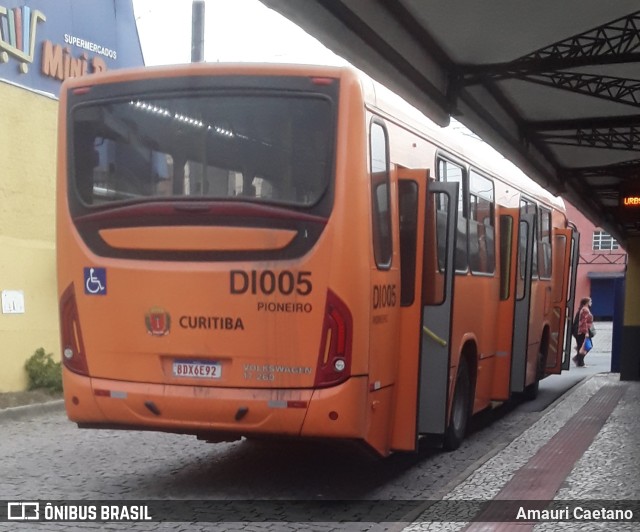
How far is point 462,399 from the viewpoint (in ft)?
33.4

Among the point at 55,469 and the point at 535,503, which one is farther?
the point at 55,469

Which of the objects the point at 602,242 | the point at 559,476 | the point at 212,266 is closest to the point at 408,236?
the point at 212,266

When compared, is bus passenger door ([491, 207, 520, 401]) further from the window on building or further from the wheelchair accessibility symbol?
the window on building

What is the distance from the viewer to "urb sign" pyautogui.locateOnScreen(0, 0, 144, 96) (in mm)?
13633

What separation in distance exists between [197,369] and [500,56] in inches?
270

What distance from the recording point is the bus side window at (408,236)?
309 inches

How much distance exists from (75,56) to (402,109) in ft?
27.8

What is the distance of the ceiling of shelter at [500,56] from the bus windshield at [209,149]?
4.24 ft

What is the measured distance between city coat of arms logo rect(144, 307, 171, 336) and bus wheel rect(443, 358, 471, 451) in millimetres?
3711

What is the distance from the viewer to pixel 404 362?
310 inches

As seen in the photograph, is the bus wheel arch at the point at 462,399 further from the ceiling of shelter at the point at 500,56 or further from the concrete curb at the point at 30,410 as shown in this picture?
the concrete curb at the point at 30,410

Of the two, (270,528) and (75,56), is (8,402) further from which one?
(270,528)

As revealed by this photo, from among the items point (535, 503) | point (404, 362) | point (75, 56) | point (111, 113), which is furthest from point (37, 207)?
point (535, 503)

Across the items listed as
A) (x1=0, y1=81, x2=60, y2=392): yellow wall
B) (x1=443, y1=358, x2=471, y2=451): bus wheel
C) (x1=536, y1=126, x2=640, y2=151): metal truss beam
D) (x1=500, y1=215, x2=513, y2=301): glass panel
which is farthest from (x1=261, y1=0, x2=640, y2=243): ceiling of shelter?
(x1=0, y1=81, x2=60, y2=392): yellow wall
